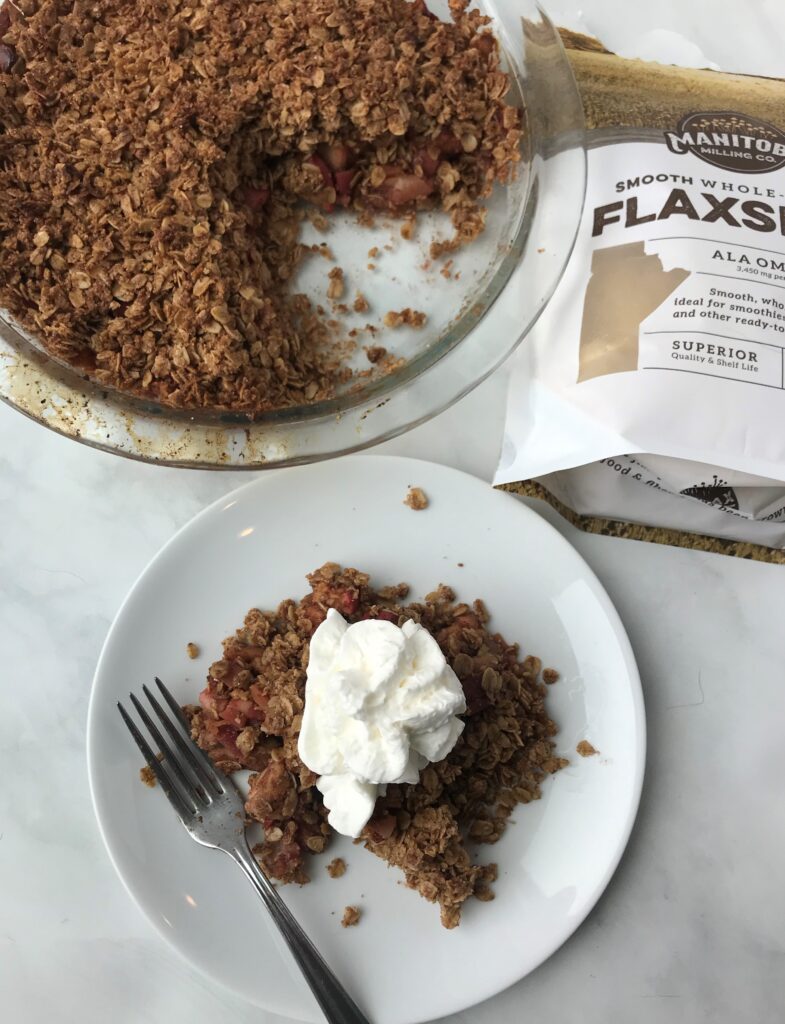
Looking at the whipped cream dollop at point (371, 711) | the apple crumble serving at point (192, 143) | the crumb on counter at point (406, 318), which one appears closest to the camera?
the whipped cream dollop at point (371, 711)

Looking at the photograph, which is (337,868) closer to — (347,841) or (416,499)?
(347,841)

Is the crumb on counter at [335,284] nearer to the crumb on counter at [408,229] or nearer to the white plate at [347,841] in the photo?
the crumb on counter at [408,229]

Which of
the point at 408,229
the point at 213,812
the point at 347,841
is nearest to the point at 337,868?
the point at 347,841

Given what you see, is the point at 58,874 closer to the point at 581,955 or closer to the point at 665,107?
the point at 581,955

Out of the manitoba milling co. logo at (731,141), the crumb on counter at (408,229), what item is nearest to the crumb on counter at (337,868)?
the crumb on counter at (408,229)

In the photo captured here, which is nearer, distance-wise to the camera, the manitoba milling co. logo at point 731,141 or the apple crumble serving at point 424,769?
the apple crumble serving at point 424,769

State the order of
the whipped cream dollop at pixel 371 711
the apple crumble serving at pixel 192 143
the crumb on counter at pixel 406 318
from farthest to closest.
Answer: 1. the crumb on counter at pixel 406 318
2. the apple crumble serving at pixel 192 143
3. the whipped cream dollop at pixel 371 711

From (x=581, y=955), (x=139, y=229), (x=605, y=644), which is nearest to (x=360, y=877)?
(x=581, y=955)
